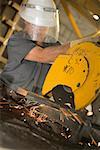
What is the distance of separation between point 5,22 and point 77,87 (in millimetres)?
322

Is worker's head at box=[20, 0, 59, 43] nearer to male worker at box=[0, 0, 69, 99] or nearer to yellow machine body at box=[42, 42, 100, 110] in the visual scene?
male worker at box=[0, 0, 69, 99]

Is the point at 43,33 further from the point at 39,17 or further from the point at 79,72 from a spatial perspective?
the point at 79,72

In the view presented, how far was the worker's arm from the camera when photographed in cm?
92

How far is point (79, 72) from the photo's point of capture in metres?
0.95

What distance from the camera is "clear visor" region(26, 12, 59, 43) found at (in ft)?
3.09

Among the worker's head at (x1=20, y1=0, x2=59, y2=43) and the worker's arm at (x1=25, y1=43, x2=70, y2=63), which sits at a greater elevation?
the worker's head at (x1=20, y1=0, x2=59, y2=43)

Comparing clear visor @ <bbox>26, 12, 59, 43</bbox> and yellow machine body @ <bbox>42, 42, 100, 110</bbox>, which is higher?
clear visor @ <bbox>26, 12, 59, 43</bbox>

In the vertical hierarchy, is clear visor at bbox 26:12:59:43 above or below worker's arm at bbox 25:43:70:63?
above

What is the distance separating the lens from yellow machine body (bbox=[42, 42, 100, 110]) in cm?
94

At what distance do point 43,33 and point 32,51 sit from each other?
0.28 feet

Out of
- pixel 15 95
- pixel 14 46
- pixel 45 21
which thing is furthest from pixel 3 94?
pixel 45 21

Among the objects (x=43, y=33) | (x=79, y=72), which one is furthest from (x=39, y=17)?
(x=79, y=72)

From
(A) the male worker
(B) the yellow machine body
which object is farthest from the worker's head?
(B) the yellow machine body

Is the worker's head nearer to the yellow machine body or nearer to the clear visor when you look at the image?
the clear visor
